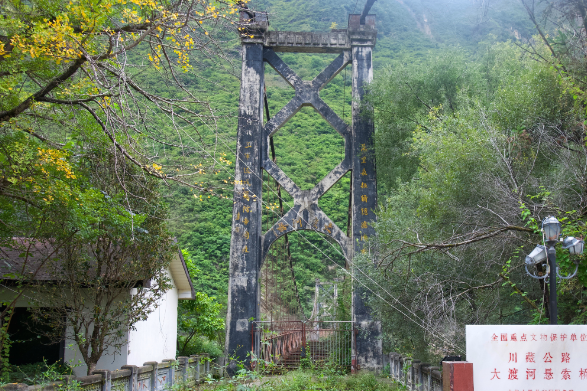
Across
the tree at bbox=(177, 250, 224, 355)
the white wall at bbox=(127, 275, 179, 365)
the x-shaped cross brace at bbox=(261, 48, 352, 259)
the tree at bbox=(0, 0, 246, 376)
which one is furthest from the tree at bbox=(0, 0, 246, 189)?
the tree at bbox=(177, 250, 224, 355)

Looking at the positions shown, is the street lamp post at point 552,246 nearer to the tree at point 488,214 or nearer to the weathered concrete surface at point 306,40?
the tree at point 488,214

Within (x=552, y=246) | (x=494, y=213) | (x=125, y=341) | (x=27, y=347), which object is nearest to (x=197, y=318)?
(x=27, y=347)

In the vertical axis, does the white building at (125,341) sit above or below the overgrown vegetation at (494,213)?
below

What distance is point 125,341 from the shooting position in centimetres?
714

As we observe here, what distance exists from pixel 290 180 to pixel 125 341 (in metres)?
5.31

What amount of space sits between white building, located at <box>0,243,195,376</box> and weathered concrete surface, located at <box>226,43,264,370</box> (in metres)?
1.44

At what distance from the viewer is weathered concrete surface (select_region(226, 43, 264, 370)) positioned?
9930 millimetres

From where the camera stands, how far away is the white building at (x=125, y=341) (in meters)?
7.86

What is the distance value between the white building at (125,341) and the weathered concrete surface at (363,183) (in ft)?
12.8

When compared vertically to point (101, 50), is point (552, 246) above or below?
below

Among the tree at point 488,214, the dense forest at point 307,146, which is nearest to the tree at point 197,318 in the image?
the dense forest at point 307,146

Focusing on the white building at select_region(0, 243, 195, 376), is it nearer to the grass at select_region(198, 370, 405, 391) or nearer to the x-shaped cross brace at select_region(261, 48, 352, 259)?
the grass at select_region(198, 370, 405, 391)

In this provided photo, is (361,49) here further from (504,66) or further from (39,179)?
(39,179)

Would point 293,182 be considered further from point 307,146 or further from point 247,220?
point 307,146
